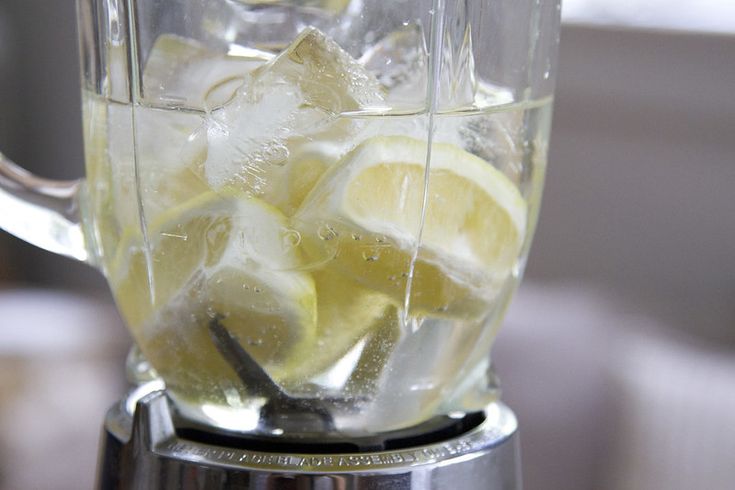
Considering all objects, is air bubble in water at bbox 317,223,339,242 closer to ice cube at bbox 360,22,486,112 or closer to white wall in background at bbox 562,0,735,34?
ice cube at bbox 360,22,486,112

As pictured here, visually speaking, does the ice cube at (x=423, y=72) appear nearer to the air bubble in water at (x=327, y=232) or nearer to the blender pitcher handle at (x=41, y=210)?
the air bubble in water at (x=327, y=232)

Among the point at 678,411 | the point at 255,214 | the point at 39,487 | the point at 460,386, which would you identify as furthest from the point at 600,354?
the point at 255,214

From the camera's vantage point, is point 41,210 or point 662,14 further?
point 662,14

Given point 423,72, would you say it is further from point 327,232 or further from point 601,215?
point 601,215

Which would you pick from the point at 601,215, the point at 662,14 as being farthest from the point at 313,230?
the point at 662,14

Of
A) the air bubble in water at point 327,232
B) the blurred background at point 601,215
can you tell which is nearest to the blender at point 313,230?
the air bubble in water at point 327,232

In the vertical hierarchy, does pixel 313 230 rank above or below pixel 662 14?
above

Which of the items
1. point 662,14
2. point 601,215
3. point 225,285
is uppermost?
point 225,285
